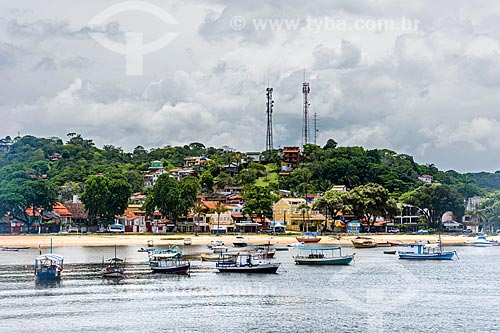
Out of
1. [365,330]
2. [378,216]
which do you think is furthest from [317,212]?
[365,330]

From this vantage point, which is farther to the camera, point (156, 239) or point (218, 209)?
point (218, 209)

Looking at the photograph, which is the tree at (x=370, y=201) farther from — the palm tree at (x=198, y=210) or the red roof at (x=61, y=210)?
the red roof at (x=61, y=210)

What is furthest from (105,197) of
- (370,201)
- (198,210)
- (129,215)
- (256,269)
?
(256,269)

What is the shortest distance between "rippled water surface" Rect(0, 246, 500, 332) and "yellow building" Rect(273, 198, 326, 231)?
58.9 m

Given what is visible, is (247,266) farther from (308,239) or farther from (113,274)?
(308,239)

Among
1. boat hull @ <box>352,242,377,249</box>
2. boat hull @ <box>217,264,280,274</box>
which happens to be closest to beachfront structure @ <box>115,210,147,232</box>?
boat hull @ <box>352,242,377,249</box>

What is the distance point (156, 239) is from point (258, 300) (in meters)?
65.9

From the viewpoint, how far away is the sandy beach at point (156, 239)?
392ft

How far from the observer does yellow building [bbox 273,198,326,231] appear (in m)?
148

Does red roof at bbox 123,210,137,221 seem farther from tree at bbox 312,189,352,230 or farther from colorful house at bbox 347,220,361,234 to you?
colorful house at bbox 347,220,361,234

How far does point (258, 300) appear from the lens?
2416 inches

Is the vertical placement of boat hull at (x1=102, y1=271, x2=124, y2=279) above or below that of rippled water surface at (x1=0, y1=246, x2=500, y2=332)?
above

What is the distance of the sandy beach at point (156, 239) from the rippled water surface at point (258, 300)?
30.7 m

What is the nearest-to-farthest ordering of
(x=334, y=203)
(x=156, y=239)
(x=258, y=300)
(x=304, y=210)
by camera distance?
1. (x=258, y=300)
2. (x=156, y=239)
3. (x=334, y=203)
4. (x=304, y=210)
